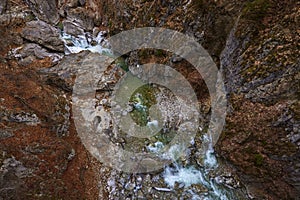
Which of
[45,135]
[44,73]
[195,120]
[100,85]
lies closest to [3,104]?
[45,135]

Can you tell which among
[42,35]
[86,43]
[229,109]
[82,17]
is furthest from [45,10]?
[229,109]

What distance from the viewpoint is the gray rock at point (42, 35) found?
1062 centimetres

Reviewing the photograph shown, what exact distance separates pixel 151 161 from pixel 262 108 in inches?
153

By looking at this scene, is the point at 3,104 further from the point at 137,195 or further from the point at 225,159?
the point at 225,159

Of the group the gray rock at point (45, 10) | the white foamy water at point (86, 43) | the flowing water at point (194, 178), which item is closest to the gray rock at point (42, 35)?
the white foamy water at point (86, 43)

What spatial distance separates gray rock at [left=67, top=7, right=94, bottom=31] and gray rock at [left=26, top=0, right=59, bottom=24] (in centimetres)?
80

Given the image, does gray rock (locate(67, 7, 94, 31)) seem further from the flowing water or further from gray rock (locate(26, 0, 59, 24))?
the flowing water

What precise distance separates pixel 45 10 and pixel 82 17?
2.01 metres

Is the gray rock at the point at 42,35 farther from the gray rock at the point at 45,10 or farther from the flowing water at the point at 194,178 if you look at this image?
the flowing water at the point at 194,178

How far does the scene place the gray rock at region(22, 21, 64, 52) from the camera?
34.9 ft

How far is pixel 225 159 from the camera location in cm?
731

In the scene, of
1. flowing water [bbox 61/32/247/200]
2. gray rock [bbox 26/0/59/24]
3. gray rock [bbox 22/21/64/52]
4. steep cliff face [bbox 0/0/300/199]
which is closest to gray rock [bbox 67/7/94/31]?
gray rock [bbox 26/0/59/24]

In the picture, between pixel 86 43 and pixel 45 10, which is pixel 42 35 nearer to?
pixel 86 43

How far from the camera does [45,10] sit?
12.5 meters
